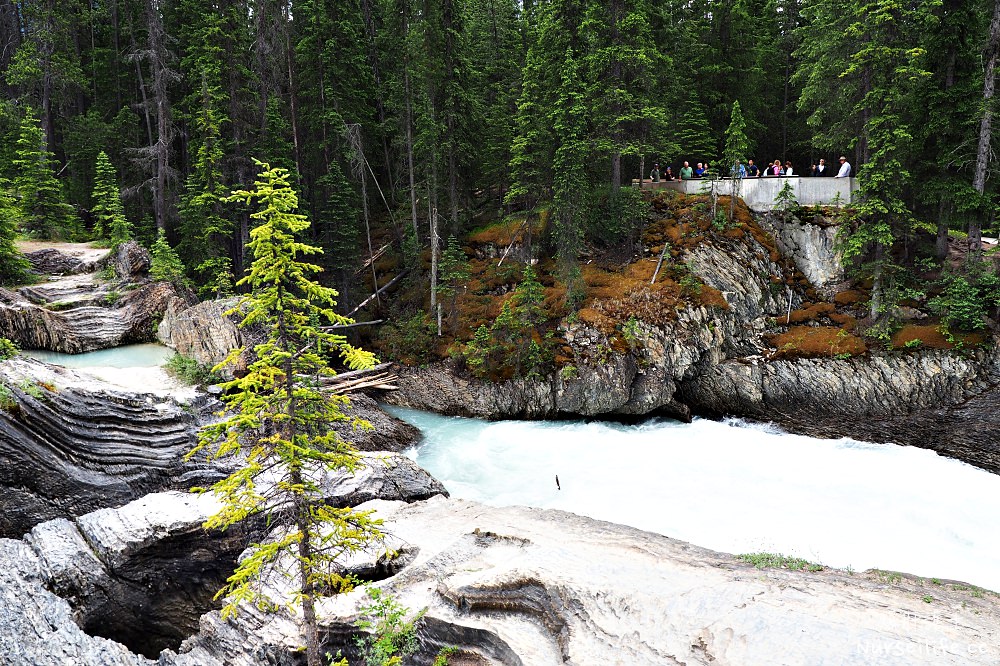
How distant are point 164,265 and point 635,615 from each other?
22832 mm

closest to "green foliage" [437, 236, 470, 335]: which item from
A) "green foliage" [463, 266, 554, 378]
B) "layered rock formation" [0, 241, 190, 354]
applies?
"green foliage" [463, 266, 554, 378]

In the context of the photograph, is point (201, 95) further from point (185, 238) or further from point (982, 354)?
point (982, 354)

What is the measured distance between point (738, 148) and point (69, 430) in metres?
26.9

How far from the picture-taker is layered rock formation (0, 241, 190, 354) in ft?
60.2

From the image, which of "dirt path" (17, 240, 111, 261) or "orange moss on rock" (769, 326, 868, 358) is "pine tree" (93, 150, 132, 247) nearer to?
"dirt path" (17, 240, 111, 261)

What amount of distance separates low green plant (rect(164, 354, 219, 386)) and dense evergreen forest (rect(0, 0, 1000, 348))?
222 inches

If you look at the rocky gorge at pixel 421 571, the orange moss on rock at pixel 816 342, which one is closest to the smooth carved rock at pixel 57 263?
the rocky gorge at pixel 421 571

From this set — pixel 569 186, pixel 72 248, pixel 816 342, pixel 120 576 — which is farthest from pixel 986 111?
pixel 72 248

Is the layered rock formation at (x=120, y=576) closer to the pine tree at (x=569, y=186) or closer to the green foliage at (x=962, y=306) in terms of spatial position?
the pine tree at (x=569, y=186)

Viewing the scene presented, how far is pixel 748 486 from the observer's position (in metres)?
15.9

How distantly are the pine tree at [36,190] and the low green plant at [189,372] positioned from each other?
17.3 metres

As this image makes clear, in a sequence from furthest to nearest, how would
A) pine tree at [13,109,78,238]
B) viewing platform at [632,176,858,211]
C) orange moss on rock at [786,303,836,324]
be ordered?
pine tree at [13,109,78,238] → viewing platform at [632,176,858,211] → orange moss on rock at [786,303,836,324]

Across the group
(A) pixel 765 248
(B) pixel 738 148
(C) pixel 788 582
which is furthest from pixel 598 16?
(C) pixel 788 582

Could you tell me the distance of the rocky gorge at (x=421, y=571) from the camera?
8.27 metres
